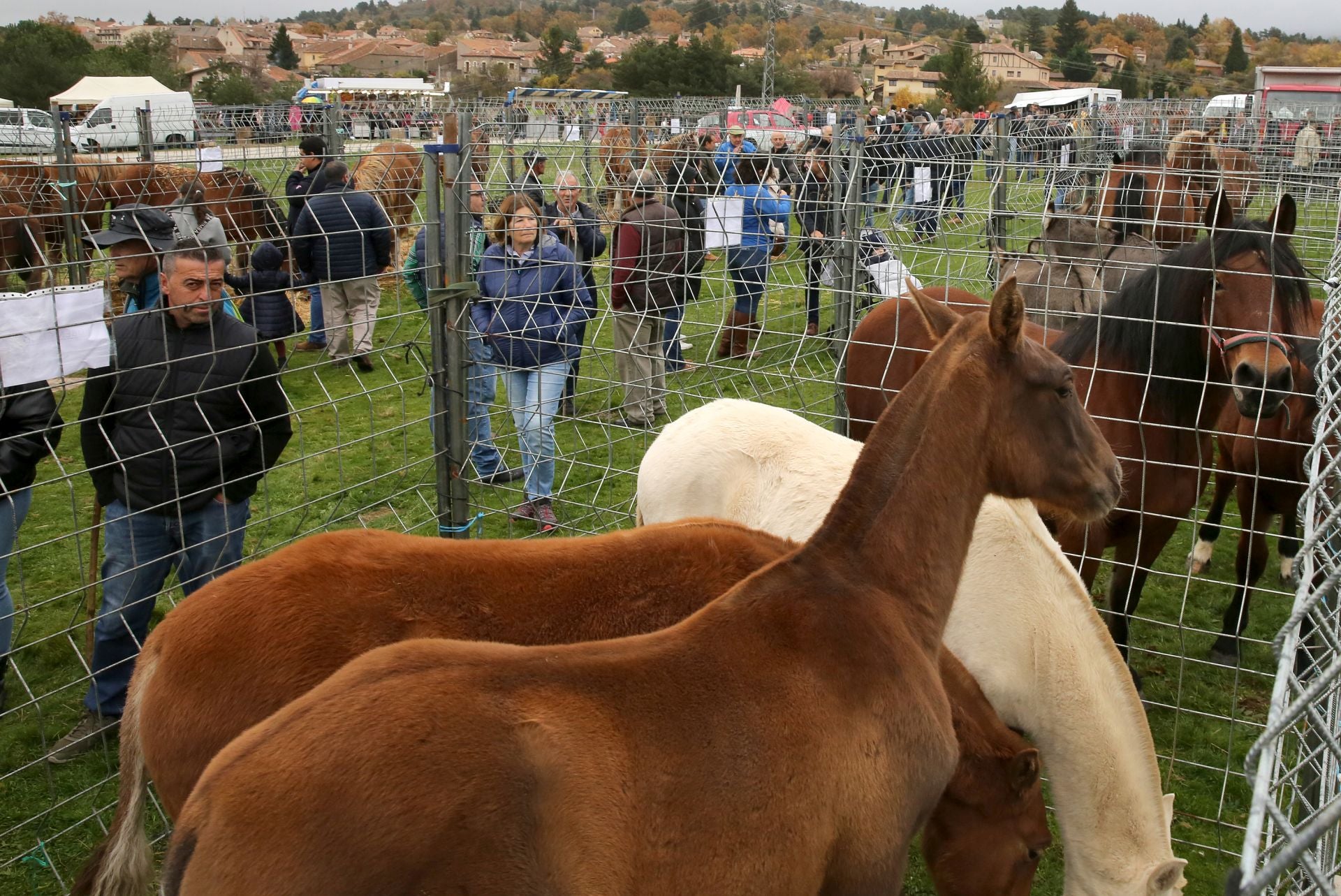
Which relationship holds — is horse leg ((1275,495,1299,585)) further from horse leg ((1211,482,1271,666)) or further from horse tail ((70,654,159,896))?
horse tail ((70,654,159,896))

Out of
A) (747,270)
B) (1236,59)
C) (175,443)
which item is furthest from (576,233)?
(1236,59)

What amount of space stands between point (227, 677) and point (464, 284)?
3226 mm

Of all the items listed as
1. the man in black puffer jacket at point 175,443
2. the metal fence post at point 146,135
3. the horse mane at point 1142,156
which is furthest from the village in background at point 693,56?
the man in black puffer jacket at point 175,443

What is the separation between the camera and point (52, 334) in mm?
3713

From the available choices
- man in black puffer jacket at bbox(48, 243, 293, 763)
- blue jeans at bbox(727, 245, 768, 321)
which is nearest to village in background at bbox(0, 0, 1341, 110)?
blue jeans at bbox(727, 245, 768, 321)

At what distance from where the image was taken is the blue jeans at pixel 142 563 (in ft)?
15.3

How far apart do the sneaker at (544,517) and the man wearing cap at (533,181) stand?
2.05 metres

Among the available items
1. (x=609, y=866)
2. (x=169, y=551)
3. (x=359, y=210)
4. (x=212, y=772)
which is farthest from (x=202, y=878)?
(x=359, y=210)

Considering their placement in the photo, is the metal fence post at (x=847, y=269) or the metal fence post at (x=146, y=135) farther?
the metal fence post at (x=146, y=135)

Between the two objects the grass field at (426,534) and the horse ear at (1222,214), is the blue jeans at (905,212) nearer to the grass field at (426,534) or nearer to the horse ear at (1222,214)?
the grass field at (426,534)

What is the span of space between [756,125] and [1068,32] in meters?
99.6

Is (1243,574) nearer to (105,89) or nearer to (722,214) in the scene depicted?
(722,214)

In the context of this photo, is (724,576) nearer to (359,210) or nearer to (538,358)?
(538,358)

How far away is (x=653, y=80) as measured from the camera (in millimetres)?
53219
